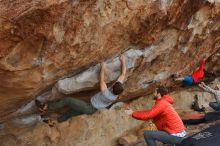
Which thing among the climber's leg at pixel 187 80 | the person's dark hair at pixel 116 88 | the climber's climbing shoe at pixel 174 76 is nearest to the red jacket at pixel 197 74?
the climber's leg at pixel 187 80

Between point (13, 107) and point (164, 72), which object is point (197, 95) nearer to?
point (164, 72)

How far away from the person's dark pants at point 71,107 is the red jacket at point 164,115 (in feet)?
3.77

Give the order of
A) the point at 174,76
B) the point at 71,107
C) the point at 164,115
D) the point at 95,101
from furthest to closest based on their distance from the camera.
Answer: the point at 174,76
the point at 95,101
the point at 71,107
the point at 164,115

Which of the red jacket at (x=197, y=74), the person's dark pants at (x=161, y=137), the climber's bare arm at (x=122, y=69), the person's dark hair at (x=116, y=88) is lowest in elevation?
the person's dark pants at (x=161, y=137)

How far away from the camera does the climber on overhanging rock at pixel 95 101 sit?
836 cm

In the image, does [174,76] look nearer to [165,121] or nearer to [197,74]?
[197,74]

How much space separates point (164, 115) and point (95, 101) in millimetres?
1475

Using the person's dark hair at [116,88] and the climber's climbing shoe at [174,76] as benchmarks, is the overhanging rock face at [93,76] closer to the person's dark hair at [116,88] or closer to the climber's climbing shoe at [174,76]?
the person's dark hair at [116,88]

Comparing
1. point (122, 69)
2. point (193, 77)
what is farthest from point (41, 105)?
point (193, 77)

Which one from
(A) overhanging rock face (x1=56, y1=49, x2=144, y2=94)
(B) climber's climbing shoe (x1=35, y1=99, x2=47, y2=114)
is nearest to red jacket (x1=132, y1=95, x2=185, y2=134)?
(A) overhanging rock face (x1=56, y1=49, x2=144, y2=94)

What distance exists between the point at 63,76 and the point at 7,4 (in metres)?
2.17

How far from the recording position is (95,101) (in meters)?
8.83

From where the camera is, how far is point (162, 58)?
10.1 meters

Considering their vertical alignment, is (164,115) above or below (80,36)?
below
